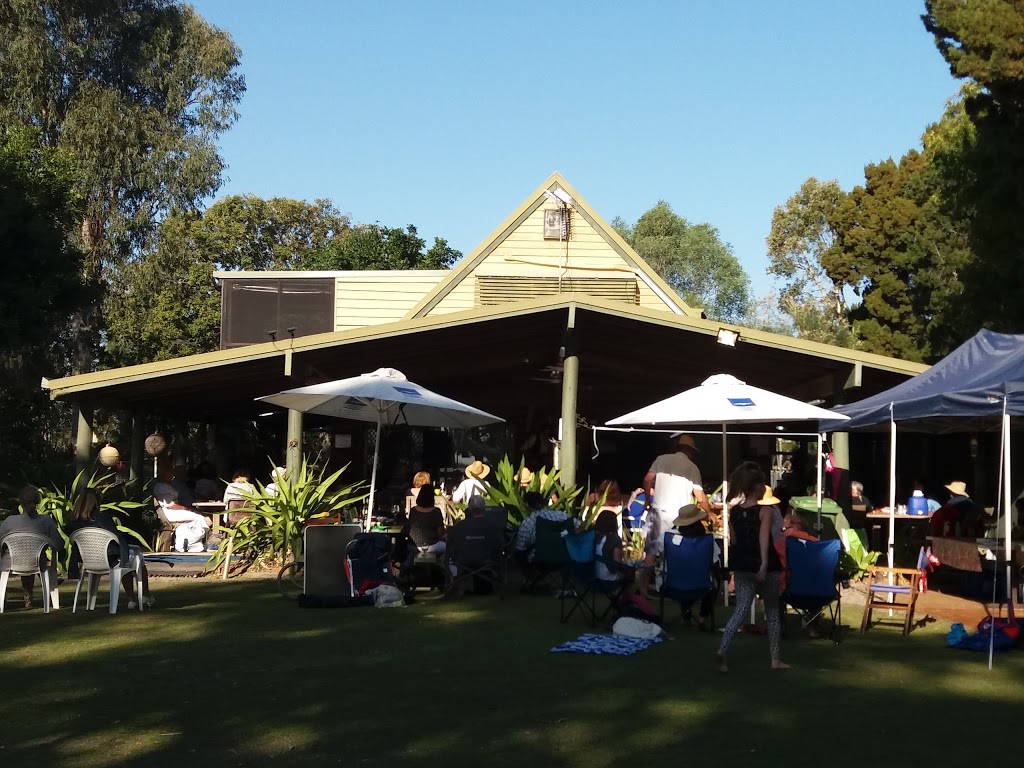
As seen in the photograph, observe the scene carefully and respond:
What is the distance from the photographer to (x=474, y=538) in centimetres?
1150

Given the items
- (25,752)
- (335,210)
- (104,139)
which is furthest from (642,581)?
(335,210)

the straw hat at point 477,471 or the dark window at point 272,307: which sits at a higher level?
the dark window at point 272,307

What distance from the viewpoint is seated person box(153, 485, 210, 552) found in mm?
14867

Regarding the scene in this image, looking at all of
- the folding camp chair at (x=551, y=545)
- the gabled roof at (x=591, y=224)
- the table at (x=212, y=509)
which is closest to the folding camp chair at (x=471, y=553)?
the folding camp chair at (x=551, y=545)

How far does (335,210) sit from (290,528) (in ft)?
98.8

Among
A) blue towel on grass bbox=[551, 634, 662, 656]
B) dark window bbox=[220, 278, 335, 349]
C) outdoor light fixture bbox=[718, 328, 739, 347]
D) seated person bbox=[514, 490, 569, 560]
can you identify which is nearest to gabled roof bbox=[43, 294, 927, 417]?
outdoor light fixture bbox=[718, 328, 739, 347]

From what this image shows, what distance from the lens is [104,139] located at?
31.6 metres

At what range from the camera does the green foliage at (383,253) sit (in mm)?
37688

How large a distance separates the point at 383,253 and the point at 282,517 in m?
24.9

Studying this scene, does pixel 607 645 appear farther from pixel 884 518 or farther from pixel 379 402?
pixel 884 518

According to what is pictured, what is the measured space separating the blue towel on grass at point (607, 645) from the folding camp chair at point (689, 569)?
419mm

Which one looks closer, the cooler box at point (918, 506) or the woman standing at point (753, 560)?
the woman standing at point (753, 560)

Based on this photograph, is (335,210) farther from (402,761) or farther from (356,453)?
(402,761)

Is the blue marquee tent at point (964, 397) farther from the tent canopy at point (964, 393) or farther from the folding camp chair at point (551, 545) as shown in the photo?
the folding camp chair at point (551, 545)
